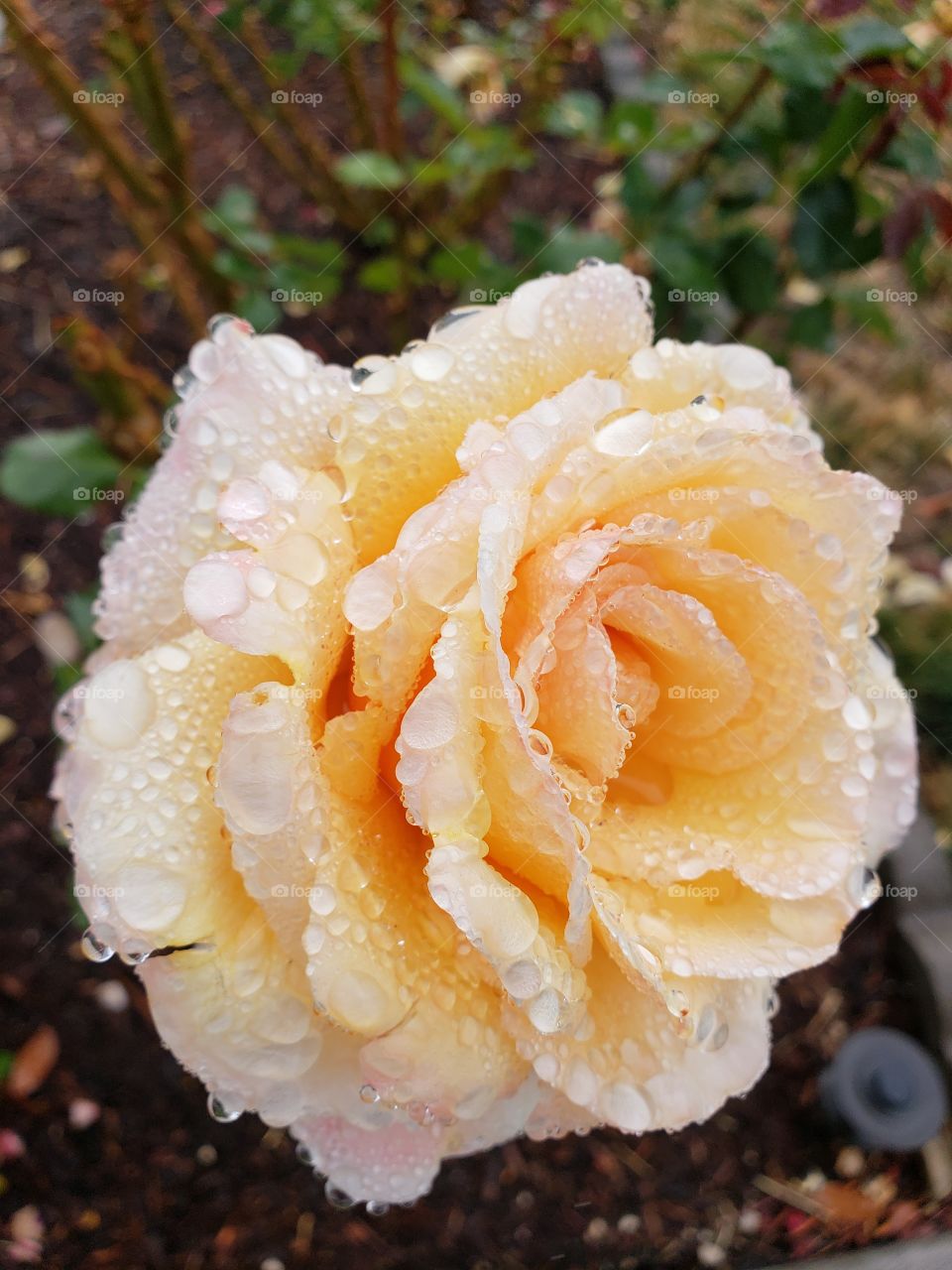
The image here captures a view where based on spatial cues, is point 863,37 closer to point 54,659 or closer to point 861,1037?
point 861,1037

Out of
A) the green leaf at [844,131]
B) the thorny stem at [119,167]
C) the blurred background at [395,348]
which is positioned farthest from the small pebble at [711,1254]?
the thorny stem at [119,167]

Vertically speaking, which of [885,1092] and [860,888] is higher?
[860,888]

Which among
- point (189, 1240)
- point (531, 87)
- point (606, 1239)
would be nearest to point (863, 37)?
point (531, 87)

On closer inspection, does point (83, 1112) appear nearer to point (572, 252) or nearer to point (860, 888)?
point (860, 888)

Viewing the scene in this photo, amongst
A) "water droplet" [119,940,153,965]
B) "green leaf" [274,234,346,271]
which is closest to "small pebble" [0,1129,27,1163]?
"water droplet" [119,940,153,965]

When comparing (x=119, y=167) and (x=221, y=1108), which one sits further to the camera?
(x=119, y=167)

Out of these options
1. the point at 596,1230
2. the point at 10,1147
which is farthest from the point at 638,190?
the point at 10,1147

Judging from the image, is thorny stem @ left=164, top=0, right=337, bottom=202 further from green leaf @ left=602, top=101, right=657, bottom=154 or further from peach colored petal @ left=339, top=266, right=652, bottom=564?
peach colored petal @ left=339, top=266, right=652, bottom=564
